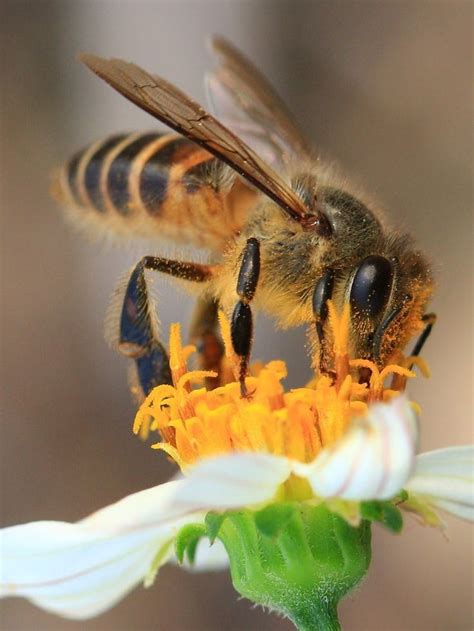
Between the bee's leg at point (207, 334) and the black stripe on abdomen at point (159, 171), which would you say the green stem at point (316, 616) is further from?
the black stripe on abdomen at point (159, 171)

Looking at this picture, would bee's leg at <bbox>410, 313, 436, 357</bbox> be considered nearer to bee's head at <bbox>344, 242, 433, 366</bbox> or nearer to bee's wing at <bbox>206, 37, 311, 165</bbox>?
bee's head at <bbox>344, 242, 433, 366</bbox>

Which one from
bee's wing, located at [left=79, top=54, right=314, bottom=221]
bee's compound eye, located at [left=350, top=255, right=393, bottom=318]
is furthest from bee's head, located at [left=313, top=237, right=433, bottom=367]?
bee's wing, located at [left=79, top=54, right=314, bottom=221]

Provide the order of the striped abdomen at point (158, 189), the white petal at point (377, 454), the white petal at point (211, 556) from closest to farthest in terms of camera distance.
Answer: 1. the white petal at point (377, 454)
2. the white petal at point (211, 556)
3. the striped abdomen at point (158, 189)

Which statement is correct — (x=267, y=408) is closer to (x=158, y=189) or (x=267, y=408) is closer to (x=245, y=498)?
(x=245, y=498)

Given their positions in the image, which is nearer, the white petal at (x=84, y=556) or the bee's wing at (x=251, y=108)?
the white petal at (x=84, y=556)

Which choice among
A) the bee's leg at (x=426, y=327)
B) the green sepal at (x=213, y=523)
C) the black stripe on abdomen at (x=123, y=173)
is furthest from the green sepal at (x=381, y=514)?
the black stripe on abdomen at (x=123, y=173)

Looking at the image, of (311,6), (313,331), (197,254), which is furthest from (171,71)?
(313,331)

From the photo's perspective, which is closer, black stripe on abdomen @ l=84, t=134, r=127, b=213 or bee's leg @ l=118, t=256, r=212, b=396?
bee's leg @ l=118, t=256, r=212, b=396

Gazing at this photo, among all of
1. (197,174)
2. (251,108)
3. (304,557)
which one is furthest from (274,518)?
(251,108)
